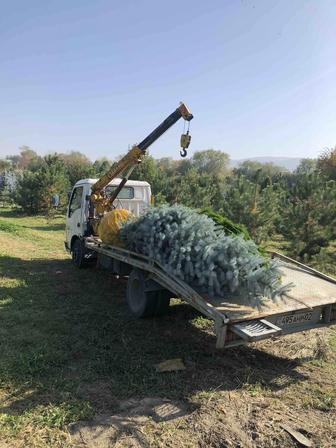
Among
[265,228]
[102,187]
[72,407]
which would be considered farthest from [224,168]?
[72,407]

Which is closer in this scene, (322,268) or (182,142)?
(182,142)

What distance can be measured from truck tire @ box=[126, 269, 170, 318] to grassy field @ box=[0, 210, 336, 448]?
0.18 m

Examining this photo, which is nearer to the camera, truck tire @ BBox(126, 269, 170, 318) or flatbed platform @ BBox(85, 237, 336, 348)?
flatbed platform @ BBox(85, 237, 336, 348)

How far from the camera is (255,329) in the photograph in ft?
13.0

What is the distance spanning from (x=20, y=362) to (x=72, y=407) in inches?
44.1

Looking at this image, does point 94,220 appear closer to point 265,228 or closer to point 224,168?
point 265,228

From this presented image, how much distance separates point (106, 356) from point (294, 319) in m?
2.29

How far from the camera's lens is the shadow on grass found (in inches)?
158

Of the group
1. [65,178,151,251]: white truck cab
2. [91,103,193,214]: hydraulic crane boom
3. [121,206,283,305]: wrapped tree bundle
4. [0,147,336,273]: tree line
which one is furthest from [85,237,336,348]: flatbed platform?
[0,147,336,273]: tree line

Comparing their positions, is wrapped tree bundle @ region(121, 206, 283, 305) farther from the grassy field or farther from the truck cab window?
the truck cab window

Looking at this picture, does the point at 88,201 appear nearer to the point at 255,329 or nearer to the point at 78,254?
the point at 78,254

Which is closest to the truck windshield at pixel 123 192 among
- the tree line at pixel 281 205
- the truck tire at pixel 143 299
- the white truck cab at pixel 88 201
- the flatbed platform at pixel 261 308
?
the white truck cab at pixel 88 201

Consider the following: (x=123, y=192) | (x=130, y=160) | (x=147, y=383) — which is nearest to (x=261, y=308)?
(x=147, y=383)

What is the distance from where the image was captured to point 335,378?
450 cm
